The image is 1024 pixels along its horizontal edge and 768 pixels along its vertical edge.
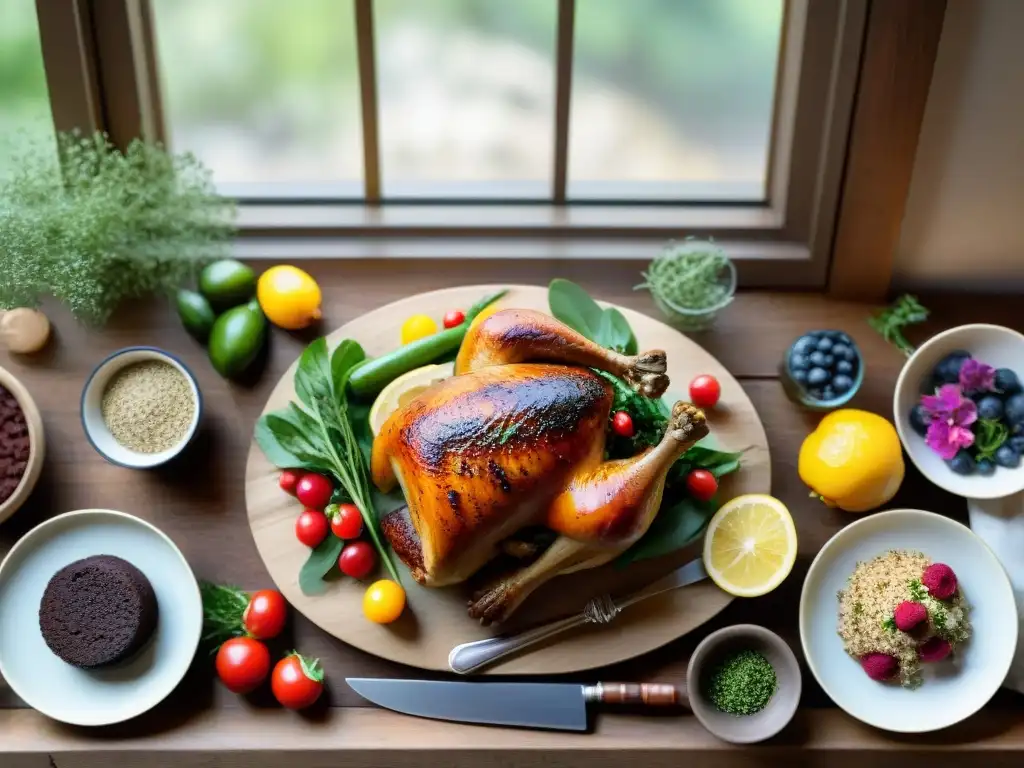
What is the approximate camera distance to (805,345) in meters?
1.51

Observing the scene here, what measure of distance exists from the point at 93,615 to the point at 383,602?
411mm

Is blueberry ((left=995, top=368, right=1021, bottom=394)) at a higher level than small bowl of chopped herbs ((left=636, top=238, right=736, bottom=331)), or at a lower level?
lower

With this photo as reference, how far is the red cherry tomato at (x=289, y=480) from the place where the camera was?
1479 millimetres

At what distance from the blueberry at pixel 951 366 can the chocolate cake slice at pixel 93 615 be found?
121 centimetres

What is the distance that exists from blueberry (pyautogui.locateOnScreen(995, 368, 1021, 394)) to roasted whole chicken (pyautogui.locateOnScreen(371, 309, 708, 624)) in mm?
503

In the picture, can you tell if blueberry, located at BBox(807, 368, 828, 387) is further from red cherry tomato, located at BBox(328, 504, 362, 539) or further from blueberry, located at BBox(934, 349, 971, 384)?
red cherry tomato, located at BBox(328, 504, 362, 539)

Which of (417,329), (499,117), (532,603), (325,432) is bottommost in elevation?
(532,603)

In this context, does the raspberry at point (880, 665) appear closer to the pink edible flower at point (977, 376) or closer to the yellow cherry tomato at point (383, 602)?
the pink edible flower at point (977, 376)

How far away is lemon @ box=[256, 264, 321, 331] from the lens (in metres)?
1.54

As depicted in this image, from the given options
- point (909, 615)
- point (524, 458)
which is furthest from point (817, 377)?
point (524, 458)

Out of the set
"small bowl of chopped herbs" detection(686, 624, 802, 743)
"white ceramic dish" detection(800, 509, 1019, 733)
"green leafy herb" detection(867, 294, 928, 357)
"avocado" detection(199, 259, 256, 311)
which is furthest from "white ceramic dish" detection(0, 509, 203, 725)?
"green leafy herb" detection(867, 294, 928, 357)

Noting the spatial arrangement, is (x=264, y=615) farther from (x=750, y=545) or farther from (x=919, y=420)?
(x=919, y=420)

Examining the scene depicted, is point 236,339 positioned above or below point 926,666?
above

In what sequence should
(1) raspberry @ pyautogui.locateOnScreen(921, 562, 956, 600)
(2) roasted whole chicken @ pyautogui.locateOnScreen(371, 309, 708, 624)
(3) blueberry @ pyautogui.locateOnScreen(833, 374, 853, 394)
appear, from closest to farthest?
(2) roasted whole chicken @ pyautogui.locateOnScreen(371, 309, 708, 624) < (1) raspberry @ pyautogui.locateOnScreen(921, 562, 956, 600) < (3) blueberry @ pyautogui.locateOnScreen(833, 374, 853, 394)
